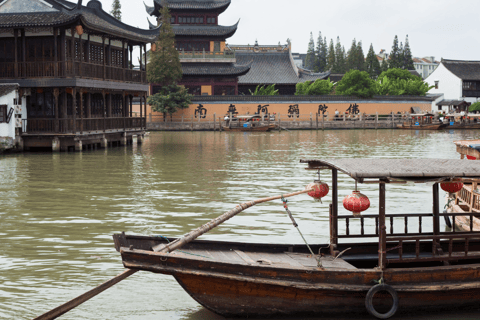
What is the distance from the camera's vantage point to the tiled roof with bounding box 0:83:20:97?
23984 mm

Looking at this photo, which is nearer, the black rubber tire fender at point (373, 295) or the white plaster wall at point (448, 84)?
the black rubber tire fender at point (373, 295)

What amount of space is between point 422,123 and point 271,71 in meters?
15.5

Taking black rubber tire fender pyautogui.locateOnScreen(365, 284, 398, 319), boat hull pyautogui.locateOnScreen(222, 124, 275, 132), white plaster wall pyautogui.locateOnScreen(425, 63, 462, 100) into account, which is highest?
white plaster wall pyautogui.locateOnScreen(425, 63, 462, 100)

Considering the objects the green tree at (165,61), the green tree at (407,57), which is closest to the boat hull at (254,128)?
the green tree at (165,61)

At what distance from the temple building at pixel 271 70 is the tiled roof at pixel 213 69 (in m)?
3.81

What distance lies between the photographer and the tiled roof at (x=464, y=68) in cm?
6944

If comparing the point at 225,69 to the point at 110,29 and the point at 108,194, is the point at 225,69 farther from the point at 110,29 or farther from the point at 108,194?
the point at 108,194

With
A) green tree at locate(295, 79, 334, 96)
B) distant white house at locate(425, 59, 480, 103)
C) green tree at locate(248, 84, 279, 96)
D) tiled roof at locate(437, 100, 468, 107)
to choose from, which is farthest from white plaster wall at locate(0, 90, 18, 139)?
distant white house at locate(425, 59, 480, 103)

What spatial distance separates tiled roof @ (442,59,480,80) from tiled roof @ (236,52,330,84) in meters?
19.7

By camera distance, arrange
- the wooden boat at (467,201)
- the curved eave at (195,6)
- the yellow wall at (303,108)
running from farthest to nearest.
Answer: the curved eave at (195,6)
the yellow wall at (303,108)
the wooden boat at (467,201)

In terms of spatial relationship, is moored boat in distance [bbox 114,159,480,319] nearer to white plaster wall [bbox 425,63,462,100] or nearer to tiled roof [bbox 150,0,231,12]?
tiled roof [bbox 150,0,231,12]

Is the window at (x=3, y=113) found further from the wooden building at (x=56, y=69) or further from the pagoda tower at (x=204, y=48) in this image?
the pagoda tower at (x=204, y=48)

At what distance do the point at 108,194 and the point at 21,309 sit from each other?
7.89 metres

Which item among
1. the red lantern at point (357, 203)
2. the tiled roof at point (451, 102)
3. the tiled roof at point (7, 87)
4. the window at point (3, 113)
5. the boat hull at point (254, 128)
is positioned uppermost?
the tiled roof at point (451, 102)
